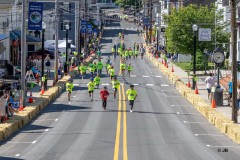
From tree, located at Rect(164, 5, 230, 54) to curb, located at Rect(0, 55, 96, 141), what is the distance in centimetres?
1855

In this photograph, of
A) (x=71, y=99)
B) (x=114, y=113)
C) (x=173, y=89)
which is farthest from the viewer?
(x=173, y=89)

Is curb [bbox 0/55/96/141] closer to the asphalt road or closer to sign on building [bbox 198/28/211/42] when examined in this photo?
the asphalt road

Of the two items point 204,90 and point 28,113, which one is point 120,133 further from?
point 204,90

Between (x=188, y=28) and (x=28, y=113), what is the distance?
120 feet

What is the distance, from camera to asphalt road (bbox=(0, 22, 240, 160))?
26250mm

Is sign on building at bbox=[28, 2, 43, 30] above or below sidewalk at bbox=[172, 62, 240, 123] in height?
above

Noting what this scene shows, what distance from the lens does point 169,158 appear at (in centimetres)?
2492

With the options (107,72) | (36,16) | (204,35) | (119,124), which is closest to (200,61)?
(107,72)

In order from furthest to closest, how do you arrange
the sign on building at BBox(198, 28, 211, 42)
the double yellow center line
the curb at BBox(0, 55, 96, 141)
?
the sign on building at BBox(198, 28, 211, 42) < the curb at BBox(0, 55, 96, 141) < the double yellow center line

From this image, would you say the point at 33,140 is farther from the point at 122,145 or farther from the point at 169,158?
the point at 169,158

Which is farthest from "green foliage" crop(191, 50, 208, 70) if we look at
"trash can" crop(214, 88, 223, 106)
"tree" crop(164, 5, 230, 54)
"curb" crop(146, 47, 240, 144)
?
"trash can" crop(214, 88, 223, 106)

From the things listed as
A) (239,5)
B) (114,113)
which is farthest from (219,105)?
(239,5)

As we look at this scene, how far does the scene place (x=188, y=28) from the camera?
71.5 m

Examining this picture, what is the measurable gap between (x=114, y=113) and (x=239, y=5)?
30.0m
